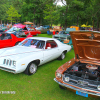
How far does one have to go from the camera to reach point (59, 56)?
20.4 feet

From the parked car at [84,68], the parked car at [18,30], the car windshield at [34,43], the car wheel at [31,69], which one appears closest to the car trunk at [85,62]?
the parked car at [84,68]

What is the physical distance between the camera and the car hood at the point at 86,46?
3168 mm

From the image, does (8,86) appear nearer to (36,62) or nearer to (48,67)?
(36,62)

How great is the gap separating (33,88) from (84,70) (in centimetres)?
183

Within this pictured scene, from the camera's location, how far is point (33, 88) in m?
3.57

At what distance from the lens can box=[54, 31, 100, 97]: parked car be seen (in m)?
2.77

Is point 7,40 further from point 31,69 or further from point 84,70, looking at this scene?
point 84,70

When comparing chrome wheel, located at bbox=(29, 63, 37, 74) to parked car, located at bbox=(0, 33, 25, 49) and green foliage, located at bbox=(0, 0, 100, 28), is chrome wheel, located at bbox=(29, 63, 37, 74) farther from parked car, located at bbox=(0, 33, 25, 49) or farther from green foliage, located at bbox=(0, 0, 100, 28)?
green foliage, located at bbox=(0, 0, 100, 28)

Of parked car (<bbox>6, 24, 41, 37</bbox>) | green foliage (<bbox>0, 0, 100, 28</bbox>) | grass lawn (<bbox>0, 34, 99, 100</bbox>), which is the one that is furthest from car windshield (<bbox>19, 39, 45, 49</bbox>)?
green foliage (<bbox>0, 0, 100, 28</bbox>)

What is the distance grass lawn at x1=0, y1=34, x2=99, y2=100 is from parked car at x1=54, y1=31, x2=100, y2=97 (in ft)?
1.15

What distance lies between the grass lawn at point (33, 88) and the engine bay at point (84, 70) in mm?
669

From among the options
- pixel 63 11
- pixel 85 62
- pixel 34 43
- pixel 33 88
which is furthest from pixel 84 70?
pixel 63 11

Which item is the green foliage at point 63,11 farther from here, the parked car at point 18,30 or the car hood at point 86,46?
the car hood at point 86,46

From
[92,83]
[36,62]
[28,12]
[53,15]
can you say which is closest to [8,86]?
[36,62]
